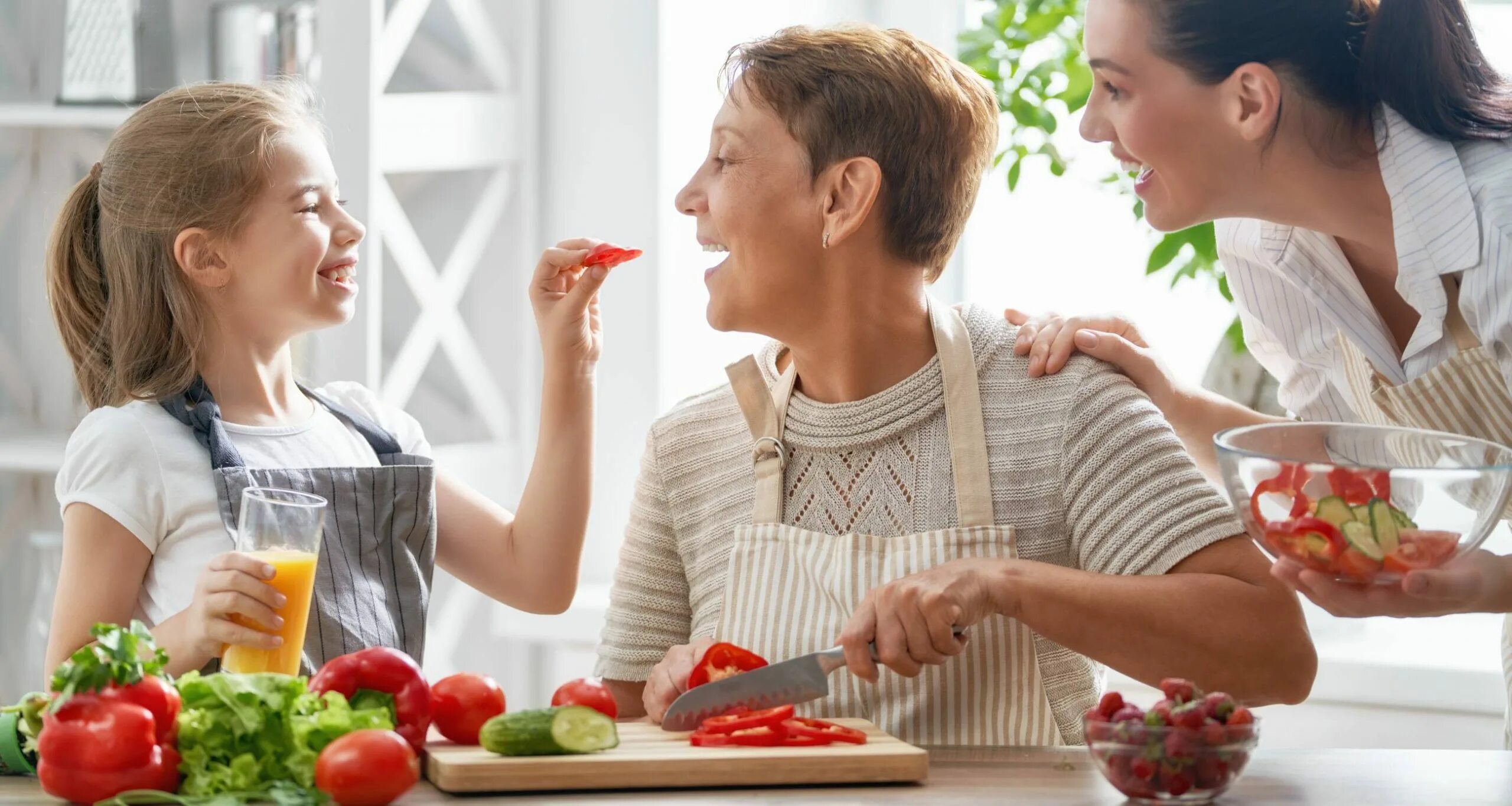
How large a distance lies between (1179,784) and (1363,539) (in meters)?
0.25

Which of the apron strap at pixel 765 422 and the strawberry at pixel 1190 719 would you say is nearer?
the strawberry at pixel 1190 719

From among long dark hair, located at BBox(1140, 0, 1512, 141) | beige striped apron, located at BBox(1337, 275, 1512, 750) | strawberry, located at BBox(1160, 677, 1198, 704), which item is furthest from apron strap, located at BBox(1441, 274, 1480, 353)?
strawberry, located at BBox(1160, 677, 1198, 704)

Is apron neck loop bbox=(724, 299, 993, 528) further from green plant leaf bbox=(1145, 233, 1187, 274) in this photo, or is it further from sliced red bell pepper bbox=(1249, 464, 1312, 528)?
green plant leaf bbox=(1145, 233, 1187, 274)

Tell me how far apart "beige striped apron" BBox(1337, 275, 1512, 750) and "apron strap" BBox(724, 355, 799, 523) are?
2.18ft

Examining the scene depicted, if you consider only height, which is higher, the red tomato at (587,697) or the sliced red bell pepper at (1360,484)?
the sliced red bell pepper at (1360,484)

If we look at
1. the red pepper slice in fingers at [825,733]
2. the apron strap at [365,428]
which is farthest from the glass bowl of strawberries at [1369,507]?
the apron strap at [365,428]

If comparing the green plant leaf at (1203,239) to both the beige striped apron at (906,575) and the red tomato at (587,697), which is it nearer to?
the beige striped apron at (906,575)

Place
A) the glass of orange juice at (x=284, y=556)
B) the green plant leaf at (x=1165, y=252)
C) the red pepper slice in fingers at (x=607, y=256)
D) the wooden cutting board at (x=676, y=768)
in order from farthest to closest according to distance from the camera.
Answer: the green plant leaf at (x=1165, y=252) < the red pepper slice in fingers at (x=607, y=256) < the glass of orange juice at (x=284, y=556) < the wooden cutting board at (x=676, y=768)

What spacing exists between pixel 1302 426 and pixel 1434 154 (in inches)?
14.7

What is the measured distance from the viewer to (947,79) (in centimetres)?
173

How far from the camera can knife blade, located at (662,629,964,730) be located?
1.39 m

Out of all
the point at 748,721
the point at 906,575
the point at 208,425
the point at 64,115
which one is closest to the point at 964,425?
the point at 906,575

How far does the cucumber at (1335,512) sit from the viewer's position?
123 centimetres

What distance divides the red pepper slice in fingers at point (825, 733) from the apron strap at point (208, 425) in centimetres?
71
